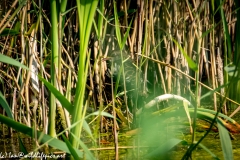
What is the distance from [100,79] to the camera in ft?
5.23

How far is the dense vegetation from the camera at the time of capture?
1.34 m

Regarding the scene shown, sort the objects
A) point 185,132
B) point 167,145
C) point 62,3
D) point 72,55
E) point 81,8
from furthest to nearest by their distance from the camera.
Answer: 1. point 72,55
2. point 185,132
3. point 62,3
4. point 81,8
5. point 167,145

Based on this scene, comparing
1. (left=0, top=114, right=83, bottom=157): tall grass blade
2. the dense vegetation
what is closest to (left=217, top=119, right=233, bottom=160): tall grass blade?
the dense vegetation

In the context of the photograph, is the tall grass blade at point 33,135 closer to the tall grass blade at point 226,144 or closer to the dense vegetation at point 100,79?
the dense vegetation at point 100,79

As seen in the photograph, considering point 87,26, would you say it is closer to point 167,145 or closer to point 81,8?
point 81,8

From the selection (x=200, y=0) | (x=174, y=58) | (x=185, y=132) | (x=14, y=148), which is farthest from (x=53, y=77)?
(x=200, y=0)

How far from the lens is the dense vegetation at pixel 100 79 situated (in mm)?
1345

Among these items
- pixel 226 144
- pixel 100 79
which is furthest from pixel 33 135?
pixel 226 144

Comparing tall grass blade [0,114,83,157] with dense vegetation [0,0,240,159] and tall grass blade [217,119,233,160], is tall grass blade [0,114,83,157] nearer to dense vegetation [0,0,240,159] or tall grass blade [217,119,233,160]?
dense vegetation [0,0,240,159]

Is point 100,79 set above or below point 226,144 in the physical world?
above

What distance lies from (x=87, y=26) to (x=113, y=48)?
1082 mm

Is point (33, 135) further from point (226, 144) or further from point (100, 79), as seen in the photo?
point (226, 144)

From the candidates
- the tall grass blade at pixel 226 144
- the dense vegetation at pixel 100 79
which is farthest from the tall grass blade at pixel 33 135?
the tall grass blade at pixel 226 144

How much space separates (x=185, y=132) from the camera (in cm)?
208
